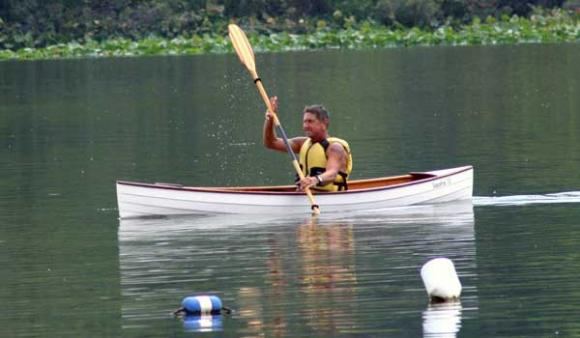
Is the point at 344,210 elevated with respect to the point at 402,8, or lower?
lower

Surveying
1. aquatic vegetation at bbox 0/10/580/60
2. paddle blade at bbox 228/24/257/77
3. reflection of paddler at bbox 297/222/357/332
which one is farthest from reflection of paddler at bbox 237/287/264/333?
aquatic vegetation at bbox 0/10/580/60

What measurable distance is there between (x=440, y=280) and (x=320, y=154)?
21.9ft

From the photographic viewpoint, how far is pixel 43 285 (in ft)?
55.1

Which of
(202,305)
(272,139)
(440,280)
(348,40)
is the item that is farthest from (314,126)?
(348,40)

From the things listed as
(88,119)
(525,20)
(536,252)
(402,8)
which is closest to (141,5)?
(402,8)

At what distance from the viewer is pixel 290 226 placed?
20531 mm

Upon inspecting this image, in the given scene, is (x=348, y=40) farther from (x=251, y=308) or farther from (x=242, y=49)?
(x=251, y=308)

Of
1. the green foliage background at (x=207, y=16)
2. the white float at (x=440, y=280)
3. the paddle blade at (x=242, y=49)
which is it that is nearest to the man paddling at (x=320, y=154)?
the paddle blade at (x=242, y=49)

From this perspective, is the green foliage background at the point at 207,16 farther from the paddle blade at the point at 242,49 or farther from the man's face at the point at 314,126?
the man's face at the point at 314,126

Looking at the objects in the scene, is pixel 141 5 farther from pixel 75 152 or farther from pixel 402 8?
pixel 75 152

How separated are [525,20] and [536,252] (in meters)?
48.6

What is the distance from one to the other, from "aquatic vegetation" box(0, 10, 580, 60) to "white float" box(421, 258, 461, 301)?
4878 cm

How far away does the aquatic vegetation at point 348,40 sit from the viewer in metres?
63.7

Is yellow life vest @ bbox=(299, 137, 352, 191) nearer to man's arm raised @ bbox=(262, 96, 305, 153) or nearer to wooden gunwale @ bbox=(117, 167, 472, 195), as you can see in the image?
wooden gunwale @ bbox=(117, 167, 472, 195)
